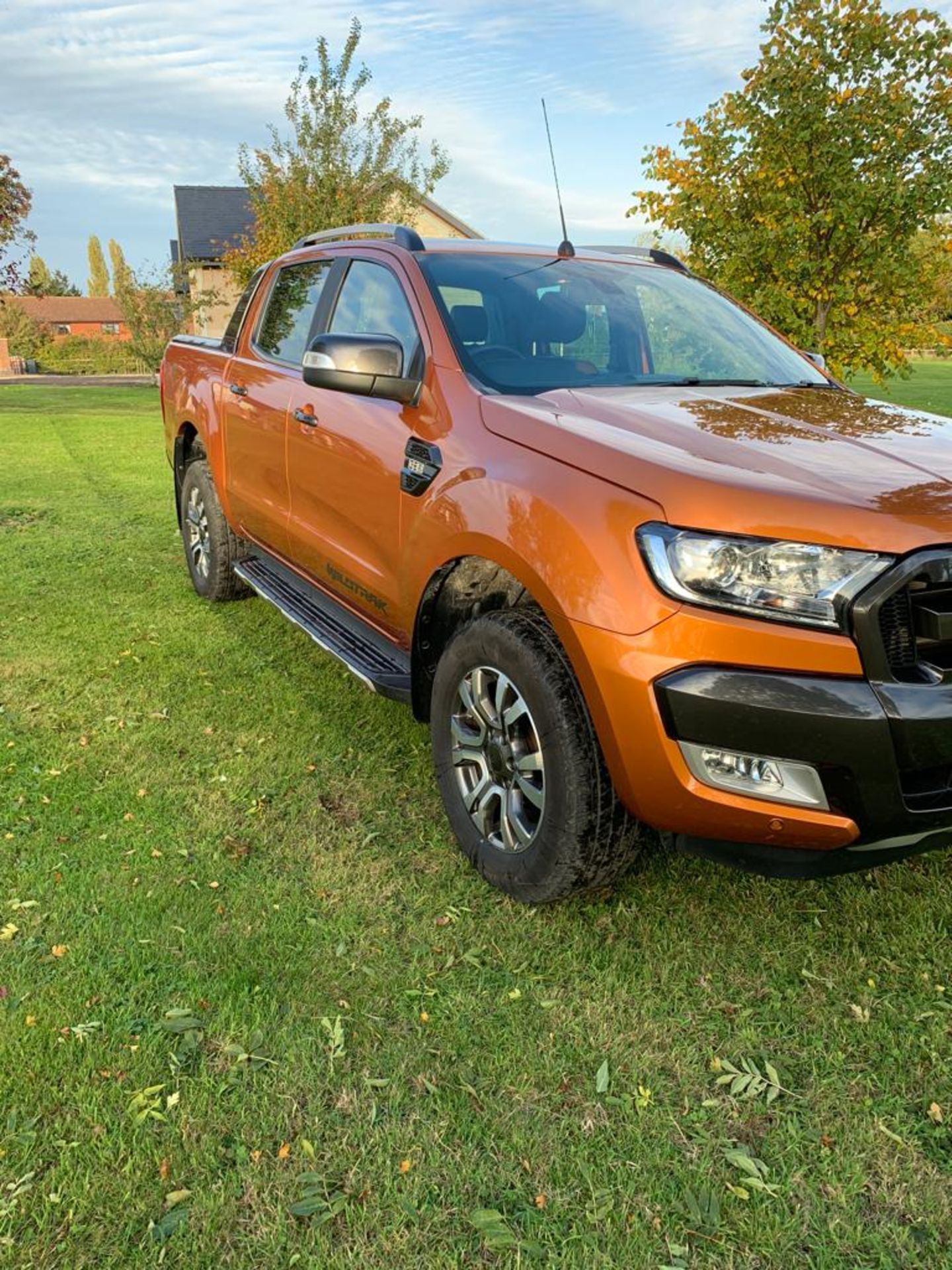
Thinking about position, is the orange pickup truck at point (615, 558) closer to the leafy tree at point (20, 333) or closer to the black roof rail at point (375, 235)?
the black roof rail at point (375, 235)

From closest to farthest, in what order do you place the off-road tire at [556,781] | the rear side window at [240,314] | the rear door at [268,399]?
the off-road tire at [556,781], the rear door at [268,399], the rear side window at [240,314]

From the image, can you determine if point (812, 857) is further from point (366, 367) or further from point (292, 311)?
point (292, 311)

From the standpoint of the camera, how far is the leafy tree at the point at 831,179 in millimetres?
8484

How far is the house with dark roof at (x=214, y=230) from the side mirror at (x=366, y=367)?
32378mm

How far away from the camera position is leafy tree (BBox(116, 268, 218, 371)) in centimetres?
3244

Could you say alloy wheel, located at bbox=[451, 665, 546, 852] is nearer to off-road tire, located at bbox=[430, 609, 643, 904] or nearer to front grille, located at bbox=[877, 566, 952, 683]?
off-road tire, located at bbox=[430, 609, 643, 904]

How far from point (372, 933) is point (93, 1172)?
0.97 metres

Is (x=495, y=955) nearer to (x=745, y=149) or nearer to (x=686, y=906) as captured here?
(x=686, y=906)

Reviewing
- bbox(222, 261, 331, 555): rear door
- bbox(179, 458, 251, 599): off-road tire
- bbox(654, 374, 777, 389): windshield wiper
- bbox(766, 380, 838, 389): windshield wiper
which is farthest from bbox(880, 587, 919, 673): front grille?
bbox(179, 458, 251, 599): off-road tire

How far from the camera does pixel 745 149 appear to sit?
356 inches

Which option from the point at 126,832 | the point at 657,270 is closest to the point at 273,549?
the point at 126,832

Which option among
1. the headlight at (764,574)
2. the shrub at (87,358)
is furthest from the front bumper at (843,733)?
the shrub at (87,358)

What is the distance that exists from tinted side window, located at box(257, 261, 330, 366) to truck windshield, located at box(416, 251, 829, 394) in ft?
3.22

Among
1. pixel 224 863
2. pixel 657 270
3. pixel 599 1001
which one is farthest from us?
pixel 657 270
